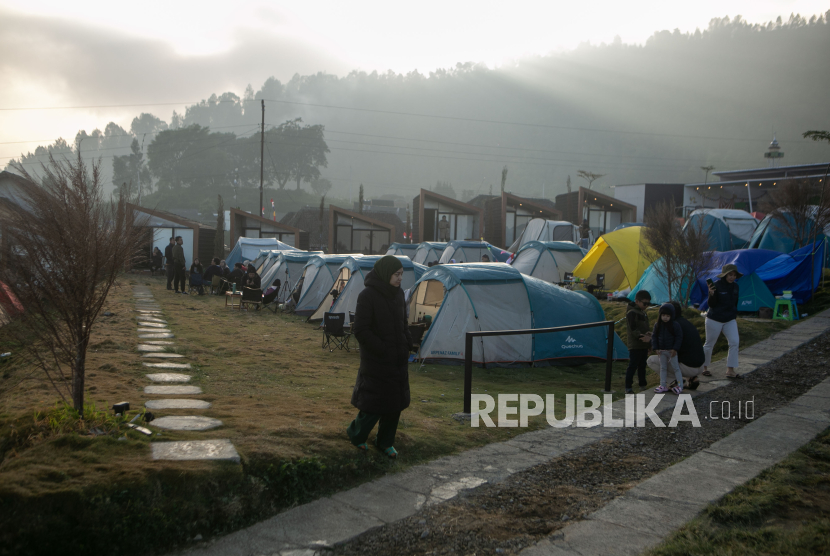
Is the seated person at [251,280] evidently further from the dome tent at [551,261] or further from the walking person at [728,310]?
the walking person at [728,310]

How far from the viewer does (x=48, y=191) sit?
439cm

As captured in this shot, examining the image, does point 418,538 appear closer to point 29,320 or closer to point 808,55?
point 29,320

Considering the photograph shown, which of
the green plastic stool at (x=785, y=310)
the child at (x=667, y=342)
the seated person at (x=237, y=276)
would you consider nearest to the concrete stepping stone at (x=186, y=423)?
the child at (x=667, y=342)

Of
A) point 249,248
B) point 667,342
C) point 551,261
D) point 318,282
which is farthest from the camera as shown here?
point 249,248

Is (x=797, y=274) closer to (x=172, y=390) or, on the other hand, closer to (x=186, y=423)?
(x=172, y=390)

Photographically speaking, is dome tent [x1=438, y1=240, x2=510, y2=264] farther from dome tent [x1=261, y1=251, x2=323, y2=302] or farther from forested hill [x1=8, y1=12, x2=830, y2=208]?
forested hill [x1=8, y1=12, x2=830, y2=208]

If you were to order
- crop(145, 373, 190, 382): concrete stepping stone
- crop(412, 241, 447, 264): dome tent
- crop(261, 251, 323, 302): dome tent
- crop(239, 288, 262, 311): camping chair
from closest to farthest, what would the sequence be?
crop(145, 373, 190, 382): concrete stepping stone, crop(239, 288, 262, 311): camping chair, crop(261, 251, 323, 302): dome tent, crop(412, 241, 447, 264): dome tent

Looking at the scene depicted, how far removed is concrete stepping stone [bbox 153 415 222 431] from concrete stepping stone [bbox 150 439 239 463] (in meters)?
0.46

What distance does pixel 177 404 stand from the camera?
5.68 m

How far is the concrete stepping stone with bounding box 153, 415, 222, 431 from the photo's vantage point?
4720 millimetres

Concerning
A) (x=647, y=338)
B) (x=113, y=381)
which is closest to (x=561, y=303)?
(x=647, y=338)

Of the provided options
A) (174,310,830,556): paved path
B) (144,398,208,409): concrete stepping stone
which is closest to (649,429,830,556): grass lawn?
(174,310,830,556): paved path

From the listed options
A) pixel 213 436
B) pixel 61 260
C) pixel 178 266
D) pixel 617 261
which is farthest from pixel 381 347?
pixel 178 266

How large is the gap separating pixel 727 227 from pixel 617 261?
536cm
